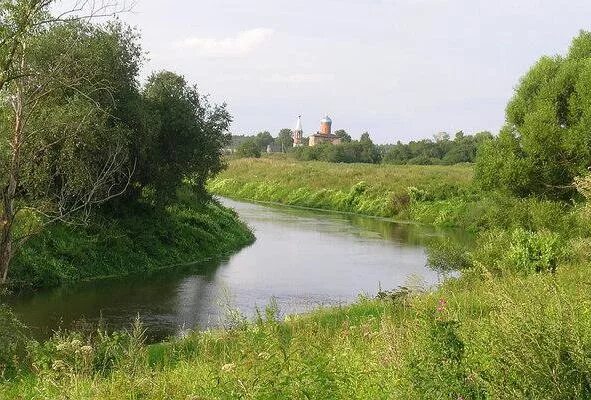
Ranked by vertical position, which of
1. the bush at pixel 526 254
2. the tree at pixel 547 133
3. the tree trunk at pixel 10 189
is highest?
the tree at pixel 547 133

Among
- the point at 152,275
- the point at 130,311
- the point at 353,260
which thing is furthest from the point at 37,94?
the point at 353,260

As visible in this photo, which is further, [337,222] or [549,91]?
[337,222]

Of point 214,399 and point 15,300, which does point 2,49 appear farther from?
point 15,300

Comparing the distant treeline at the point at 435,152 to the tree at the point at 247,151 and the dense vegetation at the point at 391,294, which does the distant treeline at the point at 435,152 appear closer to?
the tree at the point at 247,151

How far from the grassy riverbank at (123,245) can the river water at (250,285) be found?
0.84m

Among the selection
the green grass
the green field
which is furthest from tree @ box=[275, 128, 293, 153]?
the green field

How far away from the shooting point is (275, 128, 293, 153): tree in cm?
17730

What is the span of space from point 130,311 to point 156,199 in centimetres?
819

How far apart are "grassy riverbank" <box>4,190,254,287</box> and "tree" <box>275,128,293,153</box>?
144945 mm

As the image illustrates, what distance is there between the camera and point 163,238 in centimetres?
2600

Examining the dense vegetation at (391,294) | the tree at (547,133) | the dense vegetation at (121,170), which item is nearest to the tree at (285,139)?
the dense vegetation at (391,294)

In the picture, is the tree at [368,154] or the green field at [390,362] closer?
the green field at [390,362]

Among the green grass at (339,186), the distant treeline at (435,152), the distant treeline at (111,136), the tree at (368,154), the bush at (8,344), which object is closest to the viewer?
the bush at (8,344)

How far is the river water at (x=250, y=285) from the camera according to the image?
16.4m
